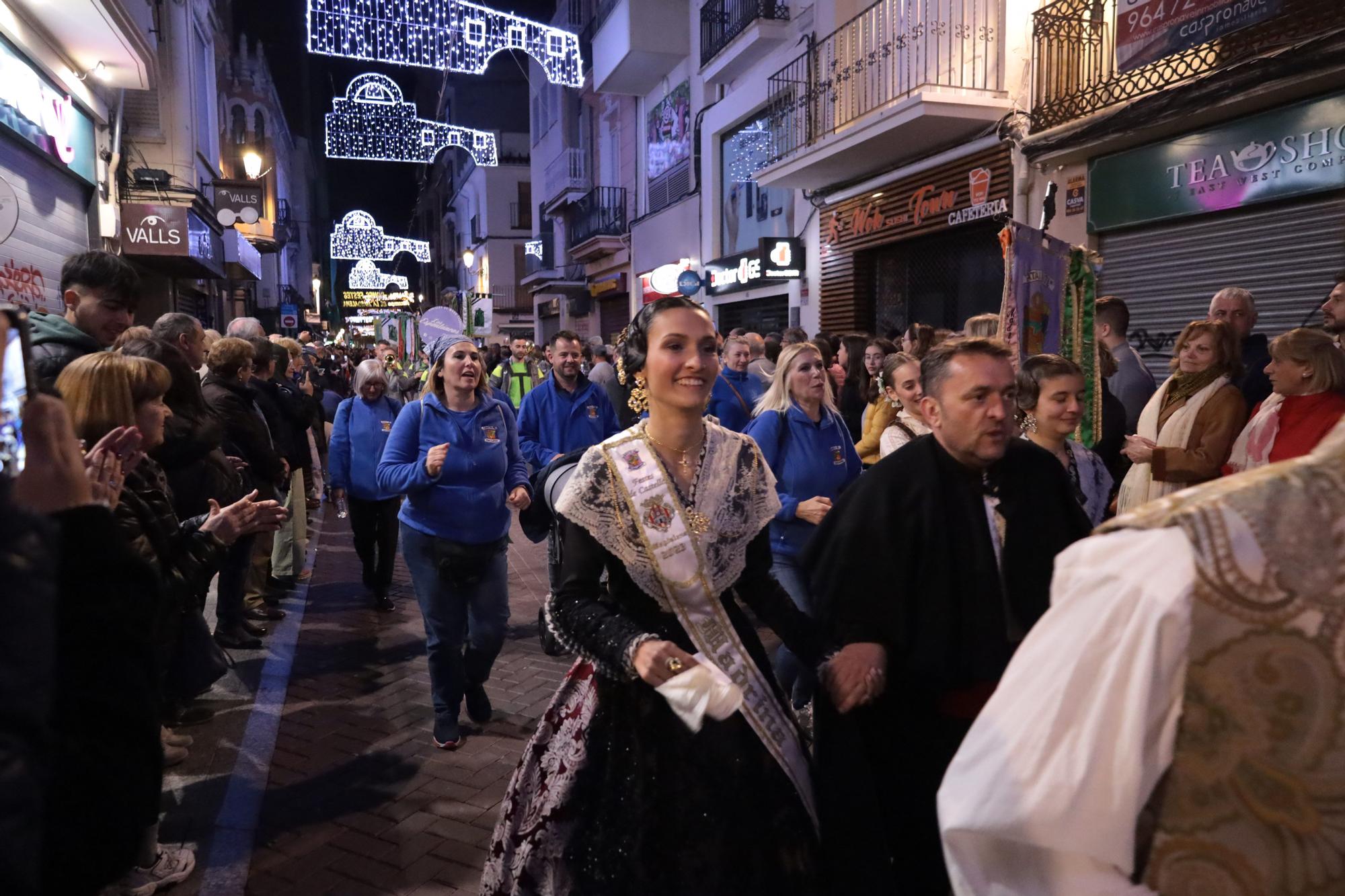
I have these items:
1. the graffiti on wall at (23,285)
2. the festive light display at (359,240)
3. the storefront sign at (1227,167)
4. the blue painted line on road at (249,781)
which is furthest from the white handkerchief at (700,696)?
the festive light display at (359,240)

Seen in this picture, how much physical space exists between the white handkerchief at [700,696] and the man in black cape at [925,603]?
43 cm

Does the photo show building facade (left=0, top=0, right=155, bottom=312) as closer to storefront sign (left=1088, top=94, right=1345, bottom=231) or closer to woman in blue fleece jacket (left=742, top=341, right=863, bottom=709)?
woman in blue fleece jacket (left=742, top=341, right=863, bottom=709)

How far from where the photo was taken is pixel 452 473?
4.93 metres

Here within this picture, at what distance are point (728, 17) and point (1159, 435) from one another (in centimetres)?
1501

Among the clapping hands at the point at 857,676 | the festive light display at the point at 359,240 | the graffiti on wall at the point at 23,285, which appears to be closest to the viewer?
the clapping hands at the point at 857,676

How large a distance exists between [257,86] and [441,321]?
30.6 meters

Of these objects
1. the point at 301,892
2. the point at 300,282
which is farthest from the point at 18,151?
the point at 300,282

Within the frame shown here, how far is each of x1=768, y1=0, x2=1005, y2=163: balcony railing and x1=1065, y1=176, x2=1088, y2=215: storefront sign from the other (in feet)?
5.64

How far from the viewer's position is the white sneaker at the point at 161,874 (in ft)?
11.7

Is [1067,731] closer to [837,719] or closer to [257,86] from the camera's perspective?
[837,719]

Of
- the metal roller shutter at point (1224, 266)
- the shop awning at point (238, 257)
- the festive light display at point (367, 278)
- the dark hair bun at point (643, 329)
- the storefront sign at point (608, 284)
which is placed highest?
the festive light display at point (367, 278)

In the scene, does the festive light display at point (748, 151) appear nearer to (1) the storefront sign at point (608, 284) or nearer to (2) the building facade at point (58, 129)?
(1) the storefront sign at point (608, 284)

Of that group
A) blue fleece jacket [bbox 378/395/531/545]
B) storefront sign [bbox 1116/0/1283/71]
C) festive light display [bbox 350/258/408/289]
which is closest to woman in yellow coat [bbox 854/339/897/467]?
blue fleece jacket [bbox 378/395/531/545]

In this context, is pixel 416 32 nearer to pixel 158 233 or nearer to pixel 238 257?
pixel 158 233
